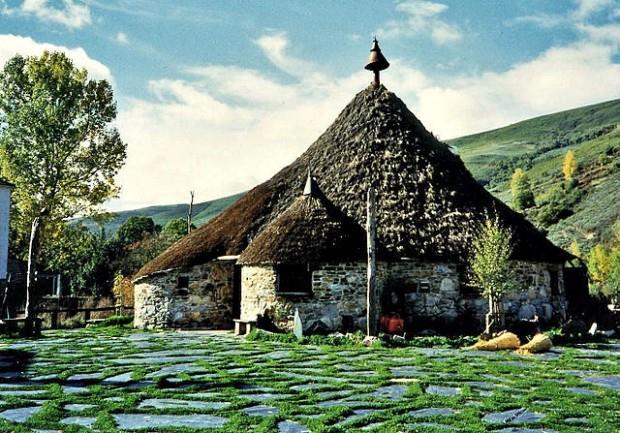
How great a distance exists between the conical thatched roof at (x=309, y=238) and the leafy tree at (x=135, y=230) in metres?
27.7

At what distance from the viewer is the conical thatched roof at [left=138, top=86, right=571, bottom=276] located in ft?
69.3

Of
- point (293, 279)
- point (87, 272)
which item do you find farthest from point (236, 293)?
point (87, 272)

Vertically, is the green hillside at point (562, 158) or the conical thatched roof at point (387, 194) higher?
the green hillside at point (562, 158)

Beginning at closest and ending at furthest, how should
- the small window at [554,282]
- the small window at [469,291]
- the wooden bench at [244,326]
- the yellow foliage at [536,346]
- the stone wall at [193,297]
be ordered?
the yellow foliage at [536,346] → the wooden bench at [244,326] → the small window at [469,291] → the small window at [554,282] → the stone wall at [193,297]

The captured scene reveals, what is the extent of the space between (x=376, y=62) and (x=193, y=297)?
12543mm

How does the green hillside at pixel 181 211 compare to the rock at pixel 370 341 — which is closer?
the rock at pixel 370 341

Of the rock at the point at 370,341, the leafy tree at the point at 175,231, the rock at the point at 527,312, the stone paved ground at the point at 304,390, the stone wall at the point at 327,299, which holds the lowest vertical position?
the stone paved ground at the point at 304,390

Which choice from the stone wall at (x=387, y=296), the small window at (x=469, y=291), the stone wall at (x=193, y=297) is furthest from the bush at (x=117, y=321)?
the small window at (x=469, y=291)

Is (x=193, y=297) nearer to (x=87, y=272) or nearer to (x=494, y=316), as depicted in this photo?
(x=494, y=316)

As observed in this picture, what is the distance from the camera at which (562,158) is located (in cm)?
10000

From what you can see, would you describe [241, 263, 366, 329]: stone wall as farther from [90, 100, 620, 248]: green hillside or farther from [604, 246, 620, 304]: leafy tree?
[604, 246, 620, 304]: leafy tree

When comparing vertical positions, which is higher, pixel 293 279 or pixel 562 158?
pixel 562 158

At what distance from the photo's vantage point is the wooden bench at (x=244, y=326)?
1990 centimetres

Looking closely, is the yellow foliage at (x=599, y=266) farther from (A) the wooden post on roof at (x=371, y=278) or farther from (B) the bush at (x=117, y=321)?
(B) the bush at (x=117, y=321)
